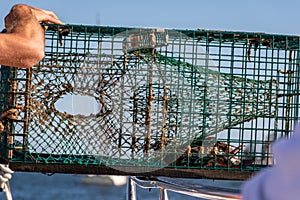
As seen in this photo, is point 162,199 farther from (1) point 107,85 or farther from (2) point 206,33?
(2) point 206,33

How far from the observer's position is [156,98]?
127 inches

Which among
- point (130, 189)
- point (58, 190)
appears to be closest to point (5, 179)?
point (130, 189)

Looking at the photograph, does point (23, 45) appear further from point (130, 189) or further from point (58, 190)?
point (58, 190)

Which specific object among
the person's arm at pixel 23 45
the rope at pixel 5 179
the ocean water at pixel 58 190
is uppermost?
the person's arm at pixel 23 45

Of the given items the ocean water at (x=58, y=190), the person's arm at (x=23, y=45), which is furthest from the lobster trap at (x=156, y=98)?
the ocean water at (x=58, y=190)

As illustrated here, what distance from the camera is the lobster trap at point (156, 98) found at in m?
3.11

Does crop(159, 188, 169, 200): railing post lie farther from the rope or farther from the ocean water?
the ocean water

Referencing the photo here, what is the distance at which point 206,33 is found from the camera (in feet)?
10.2

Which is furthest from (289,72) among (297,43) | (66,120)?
(66,120)

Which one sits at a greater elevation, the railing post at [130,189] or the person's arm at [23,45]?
the person's arm at [23,45]

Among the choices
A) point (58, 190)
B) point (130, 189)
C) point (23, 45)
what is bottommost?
point (58, 190)

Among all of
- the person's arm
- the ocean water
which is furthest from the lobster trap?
the ocean water

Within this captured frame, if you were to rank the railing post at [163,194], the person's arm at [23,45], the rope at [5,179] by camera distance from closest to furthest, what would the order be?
the person's arm at [23,45] → the rope at [5,179] → the railing post at [163,194]

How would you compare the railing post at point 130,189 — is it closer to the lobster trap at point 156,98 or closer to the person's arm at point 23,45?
the lobster trap at point 156,98
